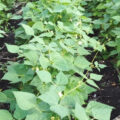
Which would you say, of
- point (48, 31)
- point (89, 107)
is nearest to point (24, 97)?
point (89, 107)

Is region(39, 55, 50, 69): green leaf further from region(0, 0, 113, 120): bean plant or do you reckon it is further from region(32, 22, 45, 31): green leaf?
region(32, 22, 45, 31): green leaf

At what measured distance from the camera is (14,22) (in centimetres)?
420

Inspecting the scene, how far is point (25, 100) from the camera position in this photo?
1.58 m

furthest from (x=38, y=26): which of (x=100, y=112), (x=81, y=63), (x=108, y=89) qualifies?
(x=100, y=112)

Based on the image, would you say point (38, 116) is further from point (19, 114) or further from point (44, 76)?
point (44, 76)

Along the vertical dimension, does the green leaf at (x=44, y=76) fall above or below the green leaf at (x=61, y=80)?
above

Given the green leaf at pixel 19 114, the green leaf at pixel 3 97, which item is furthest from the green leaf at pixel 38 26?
the green leaf at pixel 19 114

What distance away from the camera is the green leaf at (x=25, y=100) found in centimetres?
155

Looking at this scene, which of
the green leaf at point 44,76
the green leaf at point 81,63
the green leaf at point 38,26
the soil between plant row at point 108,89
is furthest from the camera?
the green leaf at point 38,26

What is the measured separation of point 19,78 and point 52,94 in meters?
0.57

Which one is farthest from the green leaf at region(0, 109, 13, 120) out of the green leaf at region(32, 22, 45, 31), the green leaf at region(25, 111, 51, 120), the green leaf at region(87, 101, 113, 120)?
the green leaf at region(32, 22, 45, 31)

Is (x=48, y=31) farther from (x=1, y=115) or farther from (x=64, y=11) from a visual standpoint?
(x=1, y=115)

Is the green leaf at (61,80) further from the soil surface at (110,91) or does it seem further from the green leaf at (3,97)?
the soil surface at (110,91)

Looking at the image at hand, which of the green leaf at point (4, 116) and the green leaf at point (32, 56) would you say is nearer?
the green leaf at point (4, 116)
